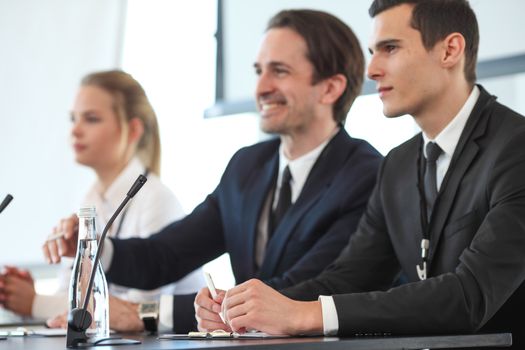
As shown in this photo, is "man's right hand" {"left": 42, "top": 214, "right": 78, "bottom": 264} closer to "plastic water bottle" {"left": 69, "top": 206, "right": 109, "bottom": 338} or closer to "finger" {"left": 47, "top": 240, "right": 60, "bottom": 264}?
"finger" {"left": 47, "top": 240, "right": 60, "bottom": 264}

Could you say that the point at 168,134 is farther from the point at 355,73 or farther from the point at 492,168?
the point at 492,168

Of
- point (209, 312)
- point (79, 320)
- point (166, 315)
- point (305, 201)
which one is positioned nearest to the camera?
point (79, 320)

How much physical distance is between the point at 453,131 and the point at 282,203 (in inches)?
34.9

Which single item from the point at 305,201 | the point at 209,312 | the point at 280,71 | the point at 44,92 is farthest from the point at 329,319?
the point at 44,92

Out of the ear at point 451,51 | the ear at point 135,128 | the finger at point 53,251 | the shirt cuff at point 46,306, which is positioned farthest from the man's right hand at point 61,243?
the ear at point 135,128

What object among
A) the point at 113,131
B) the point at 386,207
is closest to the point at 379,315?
the point at 386,207

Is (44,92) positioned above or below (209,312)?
above

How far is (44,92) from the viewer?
5.54 m

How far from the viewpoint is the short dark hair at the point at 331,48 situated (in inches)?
145

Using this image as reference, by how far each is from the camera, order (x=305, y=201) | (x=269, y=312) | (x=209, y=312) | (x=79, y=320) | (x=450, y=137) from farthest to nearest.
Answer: (x=305, y=201) < (x=450, y=137) < (x=209, y=312) < (x=269, y=312) < (x=79, y=320)

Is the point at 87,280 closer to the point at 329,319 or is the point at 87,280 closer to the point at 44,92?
the point at 329,319

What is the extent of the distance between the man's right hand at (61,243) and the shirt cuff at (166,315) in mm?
370

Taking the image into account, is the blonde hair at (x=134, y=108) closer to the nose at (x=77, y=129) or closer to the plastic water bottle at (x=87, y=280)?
the nose at (x=77, y=129)

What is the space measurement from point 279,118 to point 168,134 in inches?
79.8
